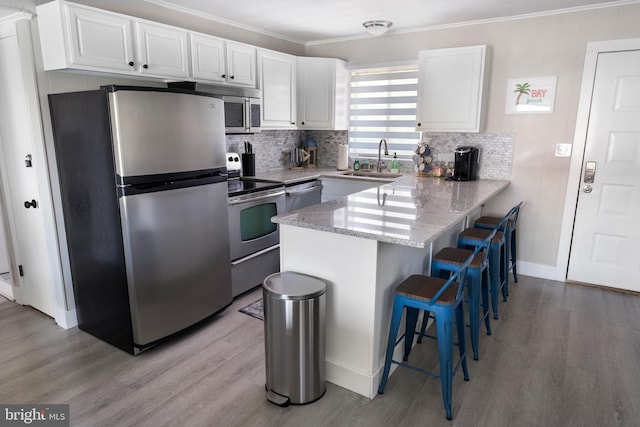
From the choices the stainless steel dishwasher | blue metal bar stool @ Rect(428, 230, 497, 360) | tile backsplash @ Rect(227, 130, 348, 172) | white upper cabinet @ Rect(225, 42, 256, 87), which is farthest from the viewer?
tile backsplash @ Rect(227, 130, 348, 172)

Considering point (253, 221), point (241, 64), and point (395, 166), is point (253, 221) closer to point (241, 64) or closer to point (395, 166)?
point (241, 64)

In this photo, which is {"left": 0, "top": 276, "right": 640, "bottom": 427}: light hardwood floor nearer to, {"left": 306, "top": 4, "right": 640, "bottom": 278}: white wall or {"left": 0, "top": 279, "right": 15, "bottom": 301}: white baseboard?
{"left": 0, "top": 279, "right": 15, "bottom": 301}: white baseboard

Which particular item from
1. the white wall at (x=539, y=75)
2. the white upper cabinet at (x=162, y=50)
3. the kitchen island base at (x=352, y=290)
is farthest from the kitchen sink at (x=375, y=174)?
the kitchen island base at (x=352, y=290)

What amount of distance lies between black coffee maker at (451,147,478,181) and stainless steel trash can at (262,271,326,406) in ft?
7.64

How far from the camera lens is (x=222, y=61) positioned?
3.48 metres

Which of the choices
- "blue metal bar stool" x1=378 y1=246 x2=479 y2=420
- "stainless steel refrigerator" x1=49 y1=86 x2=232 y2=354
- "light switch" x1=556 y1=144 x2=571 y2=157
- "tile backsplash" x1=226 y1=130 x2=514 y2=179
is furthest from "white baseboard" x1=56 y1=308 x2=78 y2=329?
"light switch" x1=556 y1=144 x2=571 y2=157

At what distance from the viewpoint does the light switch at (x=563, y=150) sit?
3.58 m

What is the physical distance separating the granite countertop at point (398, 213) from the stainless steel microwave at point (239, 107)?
4.31 ft

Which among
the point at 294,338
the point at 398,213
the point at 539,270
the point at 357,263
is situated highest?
the point at 398,213

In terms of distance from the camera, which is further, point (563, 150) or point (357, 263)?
point (563, 150)

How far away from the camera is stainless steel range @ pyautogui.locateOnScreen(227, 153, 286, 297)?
127 inches

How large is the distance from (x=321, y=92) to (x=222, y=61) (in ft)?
4.31

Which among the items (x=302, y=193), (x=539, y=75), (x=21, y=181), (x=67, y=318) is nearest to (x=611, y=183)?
(x=539, y=75)

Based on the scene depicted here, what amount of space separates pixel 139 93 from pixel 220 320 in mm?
1701
